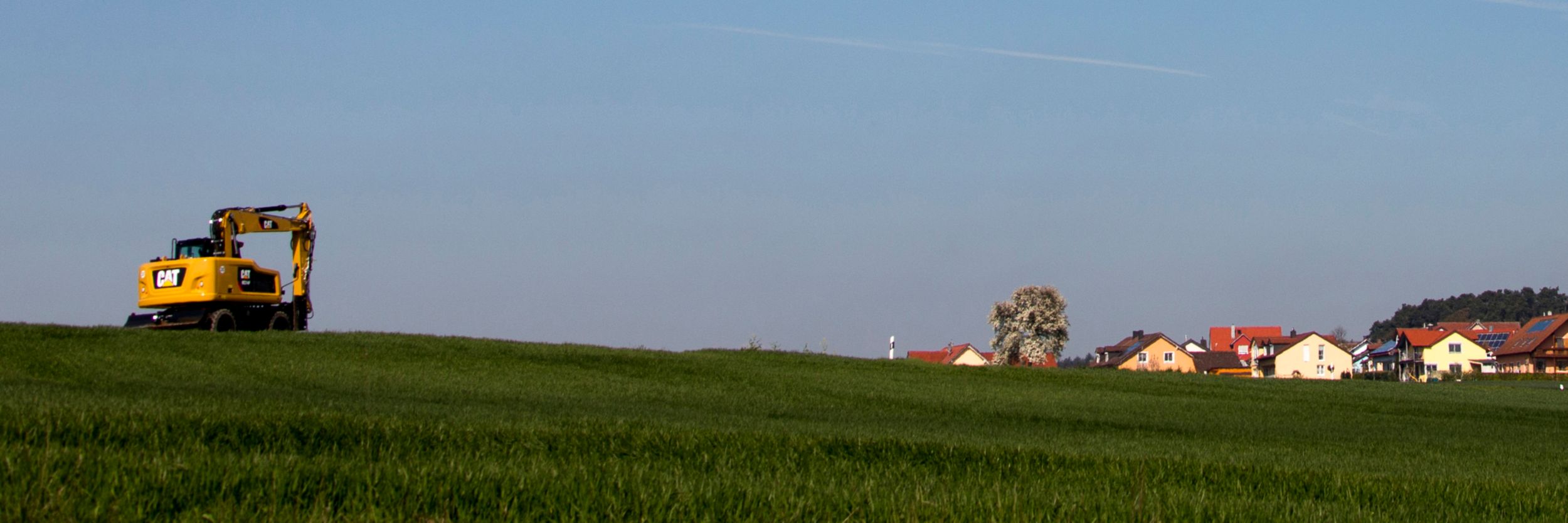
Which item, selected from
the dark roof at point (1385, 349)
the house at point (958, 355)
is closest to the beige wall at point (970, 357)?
the house at point (958, 355)

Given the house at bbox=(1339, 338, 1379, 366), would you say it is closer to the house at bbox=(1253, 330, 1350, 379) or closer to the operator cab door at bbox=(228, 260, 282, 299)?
the house at bbox=(1253, 330, 1350, 379)

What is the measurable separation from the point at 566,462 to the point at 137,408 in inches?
201

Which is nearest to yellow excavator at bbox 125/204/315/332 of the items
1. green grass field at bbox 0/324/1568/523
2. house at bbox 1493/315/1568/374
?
green grass field at bbox 0/324/1568/523

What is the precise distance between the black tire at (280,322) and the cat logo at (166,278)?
337 centimetres

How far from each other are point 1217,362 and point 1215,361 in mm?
511

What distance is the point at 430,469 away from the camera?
7449 millimetres

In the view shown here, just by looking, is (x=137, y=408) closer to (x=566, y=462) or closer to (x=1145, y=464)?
(x=566, y=462)

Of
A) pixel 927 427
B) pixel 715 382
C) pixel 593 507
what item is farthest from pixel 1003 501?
pixel 715 382

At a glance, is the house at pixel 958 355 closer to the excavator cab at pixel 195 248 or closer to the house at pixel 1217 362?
the house at pixel 1217 362

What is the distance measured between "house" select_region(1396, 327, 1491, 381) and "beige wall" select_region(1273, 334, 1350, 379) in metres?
14.5

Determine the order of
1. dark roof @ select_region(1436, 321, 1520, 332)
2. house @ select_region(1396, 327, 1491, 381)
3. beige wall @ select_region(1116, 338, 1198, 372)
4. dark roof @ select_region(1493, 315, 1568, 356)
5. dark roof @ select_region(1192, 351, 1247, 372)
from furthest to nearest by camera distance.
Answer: dark roof @ select_region(1436, 321, 1520, 332) → house @ select_region(1396, 327, 1491, 381) → beige wall @ select_region(1116, 338, 1198, 372) → dark roof @ select_region(1192, 351, 1247, 372) → dark roof @ select_region(1493, 315, 1568, 356)

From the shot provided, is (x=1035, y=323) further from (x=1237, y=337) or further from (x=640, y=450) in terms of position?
(x=640, y=450)

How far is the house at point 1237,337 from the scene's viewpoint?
162m

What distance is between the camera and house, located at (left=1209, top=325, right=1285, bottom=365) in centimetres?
16250
